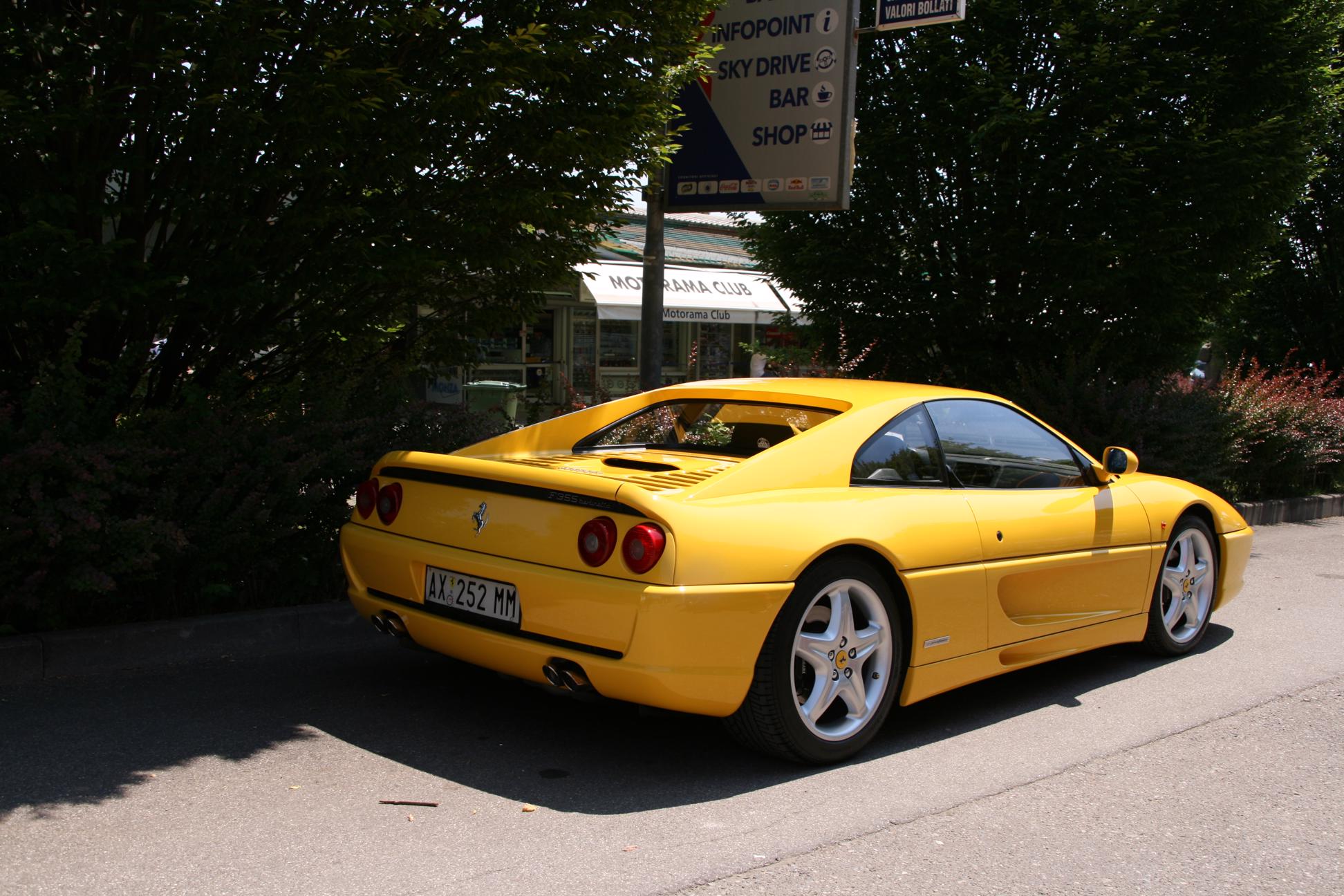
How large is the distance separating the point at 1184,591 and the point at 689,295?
1430 centimetres

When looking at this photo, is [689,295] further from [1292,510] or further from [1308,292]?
[1292,510]

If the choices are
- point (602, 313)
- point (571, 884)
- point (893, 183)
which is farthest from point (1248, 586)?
point (602, 313)

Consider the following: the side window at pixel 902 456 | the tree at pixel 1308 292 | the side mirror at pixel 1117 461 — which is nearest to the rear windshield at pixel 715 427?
the side window at pixel 902 456

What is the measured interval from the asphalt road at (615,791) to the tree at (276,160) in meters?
1.81

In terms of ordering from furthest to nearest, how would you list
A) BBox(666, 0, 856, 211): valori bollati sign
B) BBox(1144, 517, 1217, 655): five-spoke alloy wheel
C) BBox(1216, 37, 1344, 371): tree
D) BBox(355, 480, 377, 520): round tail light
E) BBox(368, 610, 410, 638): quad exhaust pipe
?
BBox(1216, 37, 1344, 371): tree
BBox(666, 0, 856, 211): valori bollati sign
BBox(1144, 517, 1217, 655): five-spoke alloy wheel
BBox(355, 480, 377, 520): round tail light
BBox(368, 610, 410, 638): quad exhaust pipe

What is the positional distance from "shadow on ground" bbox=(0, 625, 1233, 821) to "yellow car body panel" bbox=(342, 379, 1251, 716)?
315 millimetres

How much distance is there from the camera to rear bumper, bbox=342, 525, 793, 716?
389 centimetres

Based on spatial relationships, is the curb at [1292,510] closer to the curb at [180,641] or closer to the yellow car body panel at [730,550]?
the yellow car body panel at [730,550]

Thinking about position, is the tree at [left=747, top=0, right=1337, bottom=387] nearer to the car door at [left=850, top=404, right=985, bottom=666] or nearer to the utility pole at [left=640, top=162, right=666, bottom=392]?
the utility pole at [left=640, top=162, right=666, bottom=392]

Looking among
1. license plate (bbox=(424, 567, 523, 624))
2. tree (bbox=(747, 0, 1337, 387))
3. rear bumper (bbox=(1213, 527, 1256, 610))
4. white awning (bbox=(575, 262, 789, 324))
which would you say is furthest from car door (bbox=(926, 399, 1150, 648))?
white awning (bbox=(575, 262, 789, 324))

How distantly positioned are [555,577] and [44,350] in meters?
3.84

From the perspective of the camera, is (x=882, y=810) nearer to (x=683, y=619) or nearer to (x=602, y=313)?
(x=683, y=619)

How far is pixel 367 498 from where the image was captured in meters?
4.96

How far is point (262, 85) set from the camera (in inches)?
221
